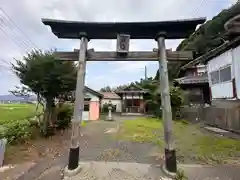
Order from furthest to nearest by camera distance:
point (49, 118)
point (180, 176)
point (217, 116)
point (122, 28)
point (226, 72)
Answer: point (217, 116) → point (226, 72) → point (49, 118) → point (122, 28) → point (180, 176)

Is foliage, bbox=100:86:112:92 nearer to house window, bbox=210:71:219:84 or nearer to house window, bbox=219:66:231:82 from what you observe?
house window, bbox=210:71:219:84

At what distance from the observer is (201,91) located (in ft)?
71.3

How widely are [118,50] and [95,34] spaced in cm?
88

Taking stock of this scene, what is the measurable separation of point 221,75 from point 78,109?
34.7ft

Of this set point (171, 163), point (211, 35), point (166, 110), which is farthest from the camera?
point (211, 35)

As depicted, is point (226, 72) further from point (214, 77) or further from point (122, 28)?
point (122, 28)

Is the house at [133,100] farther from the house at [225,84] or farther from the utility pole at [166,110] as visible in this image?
the utility pole at [166,110]

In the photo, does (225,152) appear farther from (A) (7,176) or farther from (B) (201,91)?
(B) (201,91)

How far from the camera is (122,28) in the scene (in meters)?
6.26

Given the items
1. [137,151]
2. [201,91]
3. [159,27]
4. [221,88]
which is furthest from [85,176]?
[201,91]

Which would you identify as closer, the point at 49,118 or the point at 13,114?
the point at 49,118

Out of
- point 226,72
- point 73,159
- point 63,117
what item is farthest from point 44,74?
point 226,72

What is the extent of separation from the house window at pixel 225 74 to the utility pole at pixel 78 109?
935 centimetres

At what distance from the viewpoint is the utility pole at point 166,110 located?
5.28 m
